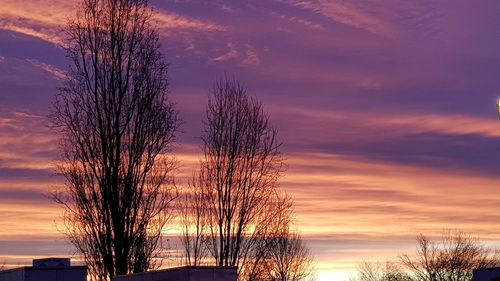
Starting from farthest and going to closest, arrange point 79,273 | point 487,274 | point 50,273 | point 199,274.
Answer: point 487,274 → point 79,273 → point 50,273 → point 199,274

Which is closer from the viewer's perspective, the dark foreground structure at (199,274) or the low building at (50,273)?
the dark foreground structure at (199,274)

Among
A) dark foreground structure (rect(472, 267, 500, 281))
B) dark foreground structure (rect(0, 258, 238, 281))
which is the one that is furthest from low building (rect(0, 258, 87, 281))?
dark foreground structure (rect(472, 267, 500, 281))

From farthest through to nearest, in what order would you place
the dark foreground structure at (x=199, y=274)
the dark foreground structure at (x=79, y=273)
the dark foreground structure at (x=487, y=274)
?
1. the dark foreground structure at (x=487, y=274)
2. the dark foreground structure at (x=79, y=273)
3. the dark foreground structure at (x=199, y=274)

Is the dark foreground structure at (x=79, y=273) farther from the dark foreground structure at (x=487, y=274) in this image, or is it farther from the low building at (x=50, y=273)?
the dark foreground structure at (x=487, y=274)

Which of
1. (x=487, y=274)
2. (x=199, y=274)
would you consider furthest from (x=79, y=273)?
(x=487, y=274)

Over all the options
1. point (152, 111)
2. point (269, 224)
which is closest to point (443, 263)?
point (269, 224)

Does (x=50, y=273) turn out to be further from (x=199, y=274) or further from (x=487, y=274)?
(x=487, y=274)

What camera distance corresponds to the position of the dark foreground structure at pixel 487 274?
3775cm

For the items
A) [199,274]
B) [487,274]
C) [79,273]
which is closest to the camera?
[199,274]

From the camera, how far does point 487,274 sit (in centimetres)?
3816

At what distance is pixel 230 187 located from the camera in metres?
49.5

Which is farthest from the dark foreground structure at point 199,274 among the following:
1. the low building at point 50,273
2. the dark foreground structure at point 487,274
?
the dark foreground structure at point 487,274

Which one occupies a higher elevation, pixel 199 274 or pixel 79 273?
pixel 79 273

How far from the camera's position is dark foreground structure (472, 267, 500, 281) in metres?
37.8
